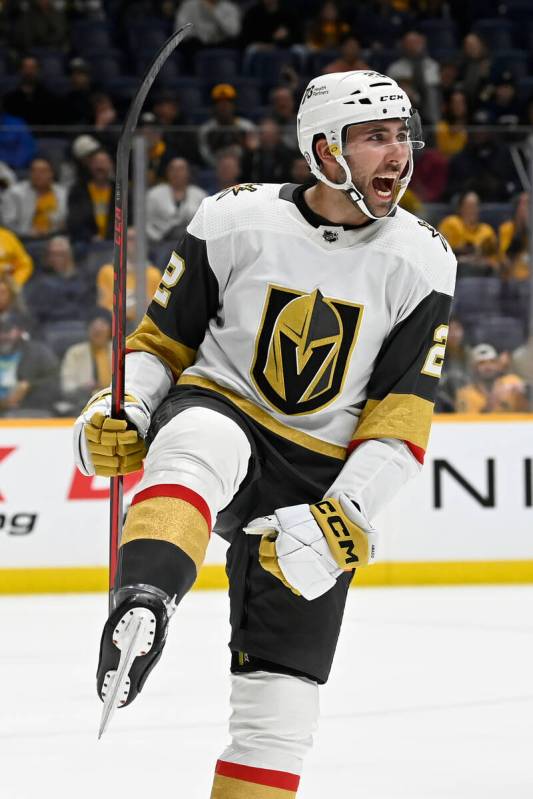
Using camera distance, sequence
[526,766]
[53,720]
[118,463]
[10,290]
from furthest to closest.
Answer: [10,290]
[53,720]
[526,766]
[118,463]

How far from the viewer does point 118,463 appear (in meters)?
2.40

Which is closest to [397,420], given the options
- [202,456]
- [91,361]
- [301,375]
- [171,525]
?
[301,375]

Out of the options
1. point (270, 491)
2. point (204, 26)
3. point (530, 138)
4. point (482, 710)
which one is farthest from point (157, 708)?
point (204, 26)

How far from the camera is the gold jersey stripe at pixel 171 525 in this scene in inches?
83.4

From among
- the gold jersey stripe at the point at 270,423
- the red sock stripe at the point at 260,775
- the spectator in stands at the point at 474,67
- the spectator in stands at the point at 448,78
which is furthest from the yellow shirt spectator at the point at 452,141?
the red sock stripe at the point at 260,775

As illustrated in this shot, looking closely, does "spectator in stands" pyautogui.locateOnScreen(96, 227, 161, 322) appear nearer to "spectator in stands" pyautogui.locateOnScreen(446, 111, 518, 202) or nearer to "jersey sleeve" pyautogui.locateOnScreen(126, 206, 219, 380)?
"spectator in stands" pyautogui.locateOnScreen(446, 111, 518, 202)

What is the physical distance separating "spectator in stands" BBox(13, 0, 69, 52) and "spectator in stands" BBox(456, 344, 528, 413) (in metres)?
3.80

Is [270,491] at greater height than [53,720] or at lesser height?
greater

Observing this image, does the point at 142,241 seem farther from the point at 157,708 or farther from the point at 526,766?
the point at 526,766

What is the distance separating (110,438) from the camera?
236 centimetres

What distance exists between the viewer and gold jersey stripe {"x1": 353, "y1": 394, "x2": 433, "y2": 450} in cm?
242

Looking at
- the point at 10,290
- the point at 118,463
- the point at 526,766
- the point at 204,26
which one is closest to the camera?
the point at 118,463

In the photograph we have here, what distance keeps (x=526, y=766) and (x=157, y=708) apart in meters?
1.07

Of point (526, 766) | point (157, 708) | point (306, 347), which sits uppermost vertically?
point (306, 347)
